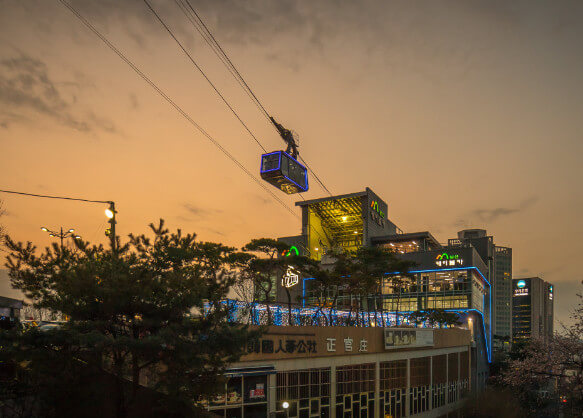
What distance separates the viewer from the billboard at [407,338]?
34625 millimetres

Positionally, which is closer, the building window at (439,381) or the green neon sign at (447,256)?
the building window at (439,381)

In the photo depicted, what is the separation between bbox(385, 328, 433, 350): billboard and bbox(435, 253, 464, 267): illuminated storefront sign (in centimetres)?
2604

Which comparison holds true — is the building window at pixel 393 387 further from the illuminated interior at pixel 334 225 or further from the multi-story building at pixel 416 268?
the illuminated interior at pixel 334 225

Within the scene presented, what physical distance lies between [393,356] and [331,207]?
5116 centimetres

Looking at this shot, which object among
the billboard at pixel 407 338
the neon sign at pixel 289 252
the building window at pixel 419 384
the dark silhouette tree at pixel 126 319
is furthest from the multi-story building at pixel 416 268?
the dark silhouette tree at pixel 126 319

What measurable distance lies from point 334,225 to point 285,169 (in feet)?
164

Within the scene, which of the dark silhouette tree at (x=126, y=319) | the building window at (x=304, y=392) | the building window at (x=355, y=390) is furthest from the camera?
the building window at (x=355, y=390)

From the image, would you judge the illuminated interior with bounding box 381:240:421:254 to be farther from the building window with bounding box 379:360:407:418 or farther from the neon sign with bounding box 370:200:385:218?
the building window with bounding box 379:360:407:418

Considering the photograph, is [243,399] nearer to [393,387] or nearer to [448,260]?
[393,387]

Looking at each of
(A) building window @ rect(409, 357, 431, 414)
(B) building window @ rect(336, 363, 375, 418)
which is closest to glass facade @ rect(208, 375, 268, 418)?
(B) building window @ rect(336, 363, 375, 418)

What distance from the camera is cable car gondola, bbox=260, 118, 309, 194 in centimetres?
4091

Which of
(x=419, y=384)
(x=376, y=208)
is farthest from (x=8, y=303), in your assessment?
(x=376, y=208)

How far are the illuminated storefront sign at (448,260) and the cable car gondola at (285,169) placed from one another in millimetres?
30894

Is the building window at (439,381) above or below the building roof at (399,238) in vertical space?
below
